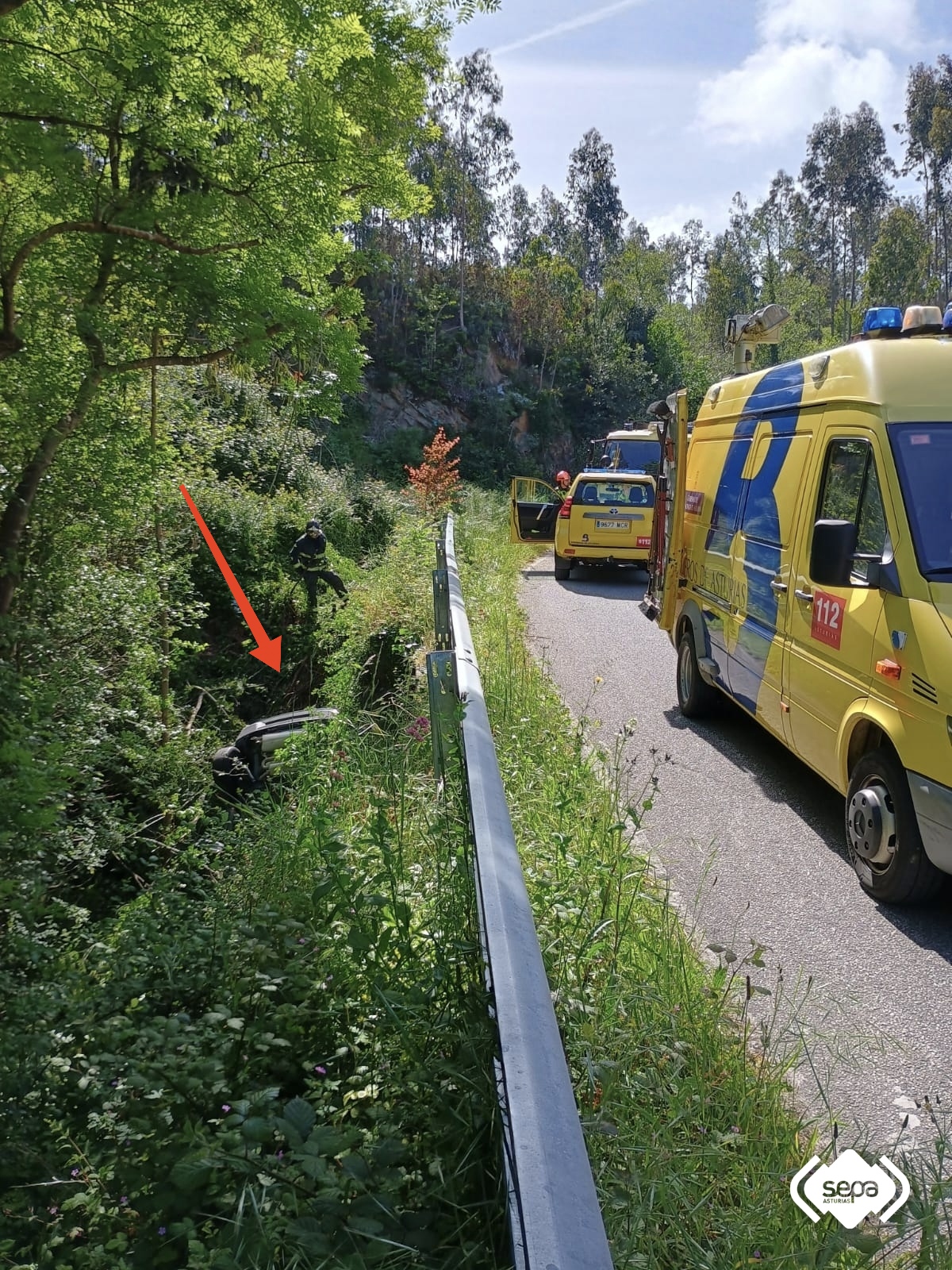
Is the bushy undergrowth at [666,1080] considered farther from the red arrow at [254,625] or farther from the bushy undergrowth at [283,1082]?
the red arrow at [254,625]

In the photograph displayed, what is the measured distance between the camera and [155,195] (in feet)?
22.4

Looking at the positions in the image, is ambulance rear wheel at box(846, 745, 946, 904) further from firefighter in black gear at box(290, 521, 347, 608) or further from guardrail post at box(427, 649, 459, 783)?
firefighter in black gear at box(290, 521, 347, 608)

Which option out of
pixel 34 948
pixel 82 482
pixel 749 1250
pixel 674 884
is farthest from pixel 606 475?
pixel 749 1250

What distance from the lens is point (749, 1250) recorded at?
2184mm

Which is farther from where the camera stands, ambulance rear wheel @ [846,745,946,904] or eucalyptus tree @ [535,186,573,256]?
eucalyptus tree @ [535,186,573,256]

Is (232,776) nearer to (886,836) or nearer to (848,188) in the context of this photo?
(886,836)

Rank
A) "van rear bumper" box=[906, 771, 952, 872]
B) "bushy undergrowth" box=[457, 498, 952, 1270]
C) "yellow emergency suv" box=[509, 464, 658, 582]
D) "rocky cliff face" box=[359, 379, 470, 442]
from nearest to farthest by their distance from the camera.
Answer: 1. "bushy undergrowth" box=[457, 498, 952, 1270]
2. "van rear bumper" box=[906, 771, 952, 872]
3. "yellow emergency suv" box=[509, 464, 658, 582]
4. "rocky cliff face" box=[359, 379, 470, 442]

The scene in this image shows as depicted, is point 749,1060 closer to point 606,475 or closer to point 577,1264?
point 577,1264

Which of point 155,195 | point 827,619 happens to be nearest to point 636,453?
point 155,195

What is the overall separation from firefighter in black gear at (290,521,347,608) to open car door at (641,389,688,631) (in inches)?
211

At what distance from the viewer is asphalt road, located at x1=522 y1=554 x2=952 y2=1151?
3.24m

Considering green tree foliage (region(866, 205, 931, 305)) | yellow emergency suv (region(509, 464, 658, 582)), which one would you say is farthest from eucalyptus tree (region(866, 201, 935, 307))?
yellow emergency suv (region(509, 464, 658, 582))

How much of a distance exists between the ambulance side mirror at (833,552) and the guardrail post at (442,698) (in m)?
1.99

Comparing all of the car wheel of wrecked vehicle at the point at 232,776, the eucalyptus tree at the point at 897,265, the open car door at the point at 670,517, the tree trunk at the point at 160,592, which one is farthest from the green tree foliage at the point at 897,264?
the car wheel of wrecked vehicle at the point at 232,776
